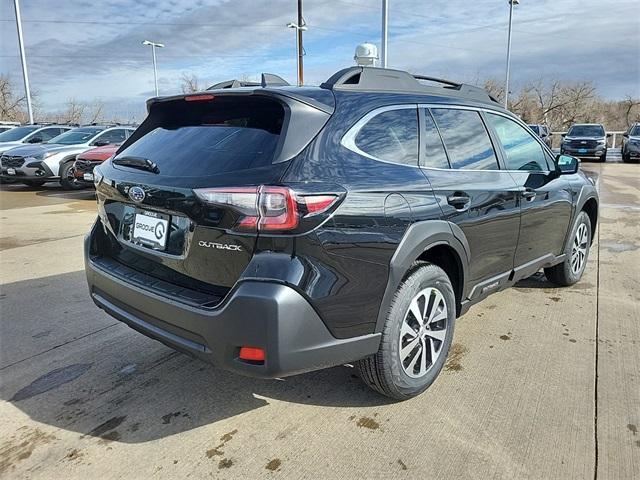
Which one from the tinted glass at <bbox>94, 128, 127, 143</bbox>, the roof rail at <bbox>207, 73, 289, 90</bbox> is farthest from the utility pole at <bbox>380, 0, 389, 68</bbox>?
the roof rail at <bbox>207, 73, 289, 90</bbox>

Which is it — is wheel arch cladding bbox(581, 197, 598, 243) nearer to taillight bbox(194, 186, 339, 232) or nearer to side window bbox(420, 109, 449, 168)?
side window bbox(420, 109, 449, 168)

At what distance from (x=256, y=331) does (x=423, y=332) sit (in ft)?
3.74

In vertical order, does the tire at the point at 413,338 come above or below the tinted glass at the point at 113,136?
below

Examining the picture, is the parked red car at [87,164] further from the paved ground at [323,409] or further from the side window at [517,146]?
the side window at [517,146]

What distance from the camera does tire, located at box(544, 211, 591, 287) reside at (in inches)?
185

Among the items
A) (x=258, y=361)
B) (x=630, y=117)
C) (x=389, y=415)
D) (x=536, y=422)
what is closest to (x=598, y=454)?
(x=536, y=422)

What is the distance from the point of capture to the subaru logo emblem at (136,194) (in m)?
2.61

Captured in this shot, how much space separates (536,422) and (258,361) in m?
1.57

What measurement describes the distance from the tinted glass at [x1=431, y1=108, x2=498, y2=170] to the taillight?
132 centimetres

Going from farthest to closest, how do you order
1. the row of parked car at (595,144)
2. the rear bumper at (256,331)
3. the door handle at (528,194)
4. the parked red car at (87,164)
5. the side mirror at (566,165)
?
the row of parked car at (595,144)
the parked red car at (87,164)
the side mirror at (566,165)
the door handle at (528,194)
the rear bumper at (256,331)

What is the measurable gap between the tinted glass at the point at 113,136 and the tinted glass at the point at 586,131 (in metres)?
20.1

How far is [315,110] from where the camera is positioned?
8.05ft

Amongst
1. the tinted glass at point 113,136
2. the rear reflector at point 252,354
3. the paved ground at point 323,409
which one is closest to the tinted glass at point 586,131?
the tinted glass at point 113,136

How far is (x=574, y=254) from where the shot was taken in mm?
4855
